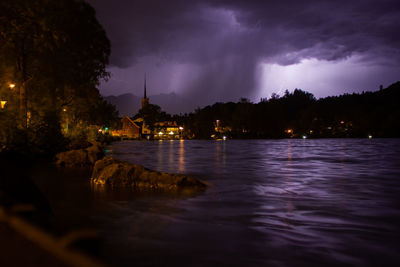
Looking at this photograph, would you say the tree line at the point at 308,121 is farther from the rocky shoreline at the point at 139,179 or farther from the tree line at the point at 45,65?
the rocky shoreline at the point at 139,179

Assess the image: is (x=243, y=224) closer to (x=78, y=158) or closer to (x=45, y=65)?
(x=78, y=158)

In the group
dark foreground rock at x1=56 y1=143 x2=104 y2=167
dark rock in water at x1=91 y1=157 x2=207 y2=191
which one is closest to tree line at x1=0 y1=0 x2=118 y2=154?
dark foreground rock at x1=56 y1=143 x2=104 y2=167

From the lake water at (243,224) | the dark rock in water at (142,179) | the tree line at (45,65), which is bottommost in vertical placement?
the lake water at (243,224)

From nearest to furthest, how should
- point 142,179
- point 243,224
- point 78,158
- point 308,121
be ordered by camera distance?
point 243,224 < point 142,179 < point 78,158 < point 308,121

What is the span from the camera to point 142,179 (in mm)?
11781

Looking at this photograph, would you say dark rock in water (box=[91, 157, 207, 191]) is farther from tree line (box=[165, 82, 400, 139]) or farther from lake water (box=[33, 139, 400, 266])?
tree line (box=[165, 82, 400, 139])

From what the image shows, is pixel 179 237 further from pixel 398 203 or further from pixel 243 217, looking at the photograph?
pixel 398 203

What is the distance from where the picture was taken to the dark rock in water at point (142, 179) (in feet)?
37.6

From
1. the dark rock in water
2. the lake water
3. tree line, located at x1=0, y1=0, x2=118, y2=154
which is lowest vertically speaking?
the lake water

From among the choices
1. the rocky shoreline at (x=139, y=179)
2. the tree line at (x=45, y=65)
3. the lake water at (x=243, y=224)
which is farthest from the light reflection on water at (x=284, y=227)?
the tree line at (x=45, y=65)

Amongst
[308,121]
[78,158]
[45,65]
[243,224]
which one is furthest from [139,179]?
[308,121]

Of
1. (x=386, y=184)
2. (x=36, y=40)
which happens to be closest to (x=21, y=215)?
(x=386, y=184)

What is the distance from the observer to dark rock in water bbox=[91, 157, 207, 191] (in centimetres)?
1147

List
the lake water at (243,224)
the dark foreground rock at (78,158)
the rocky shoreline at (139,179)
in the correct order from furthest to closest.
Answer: the dark foreground rock at (78,158), the rocky shoreline at (139,179), the lake water at (243,224)
